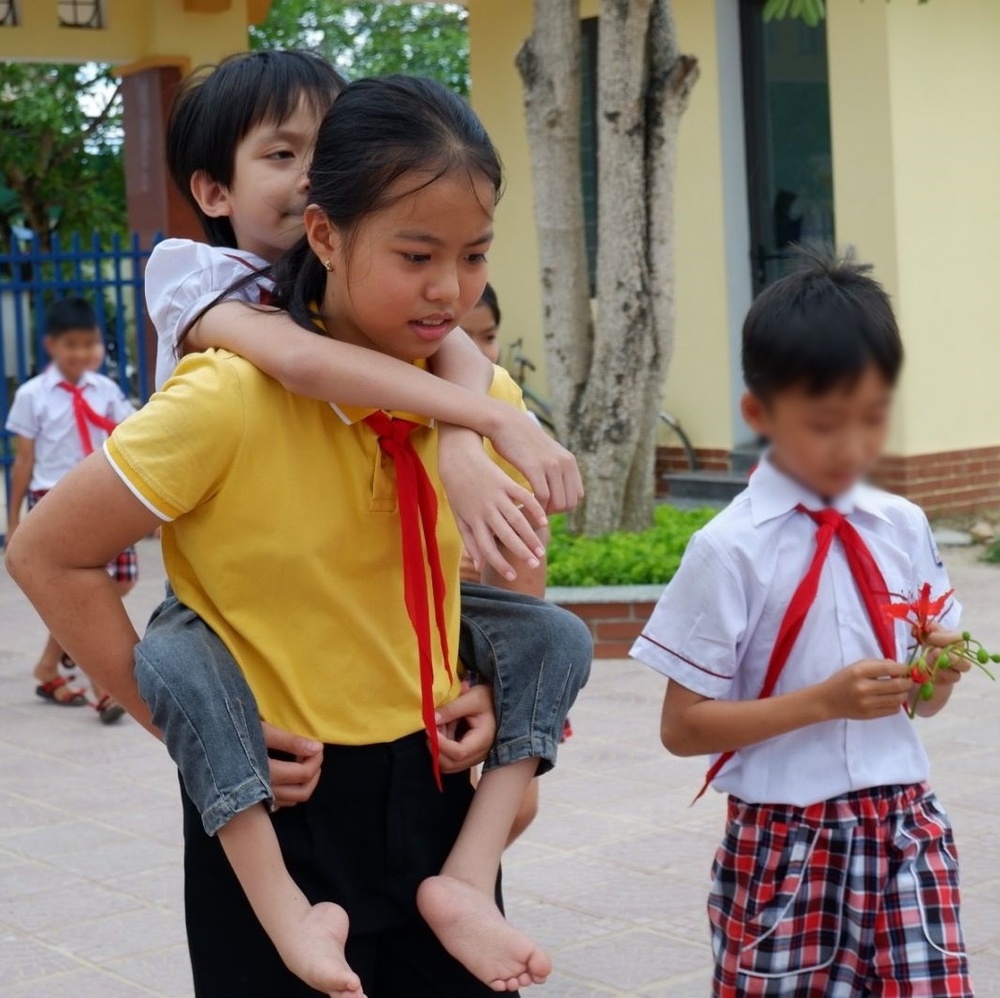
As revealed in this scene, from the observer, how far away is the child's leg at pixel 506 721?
160cm

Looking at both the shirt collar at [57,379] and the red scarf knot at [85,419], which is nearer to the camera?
the red scarf knot at [85,419]

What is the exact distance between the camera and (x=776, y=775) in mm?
2109

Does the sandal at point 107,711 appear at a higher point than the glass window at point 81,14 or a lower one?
lower

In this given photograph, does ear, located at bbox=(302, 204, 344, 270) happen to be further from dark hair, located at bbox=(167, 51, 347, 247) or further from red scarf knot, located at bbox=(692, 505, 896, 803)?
red scarf knot, located at bbox=(692, 505, 896, 803)

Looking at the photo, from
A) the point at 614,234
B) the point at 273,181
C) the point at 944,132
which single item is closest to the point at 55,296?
the point at 614,234

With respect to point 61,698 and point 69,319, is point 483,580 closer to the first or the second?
point 61,698

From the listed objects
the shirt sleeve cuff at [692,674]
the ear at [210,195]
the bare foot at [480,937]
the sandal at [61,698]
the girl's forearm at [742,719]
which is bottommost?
the sandal at [61,698]

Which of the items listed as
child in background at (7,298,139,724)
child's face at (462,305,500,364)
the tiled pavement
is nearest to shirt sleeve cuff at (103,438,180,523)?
the tiled pavement

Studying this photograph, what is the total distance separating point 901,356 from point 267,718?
1.14 m

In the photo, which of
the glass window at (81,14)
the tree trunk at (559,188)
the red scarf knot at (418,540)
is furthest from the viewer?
the glass window at (81,14)

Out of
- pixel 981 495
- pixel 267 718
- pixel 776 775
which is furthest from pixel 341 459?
pixel 981 495

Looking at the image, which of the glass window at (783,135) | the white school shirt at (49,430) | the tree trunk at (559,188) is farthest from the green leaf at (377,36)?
the white school shirt at (49,430)

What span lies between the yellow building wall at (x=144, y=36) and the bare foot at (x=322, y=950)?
1027 cm

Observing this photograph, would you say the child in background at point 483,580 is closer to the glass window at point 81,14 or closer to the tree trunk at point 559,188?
the tree trunk at point 559,188
